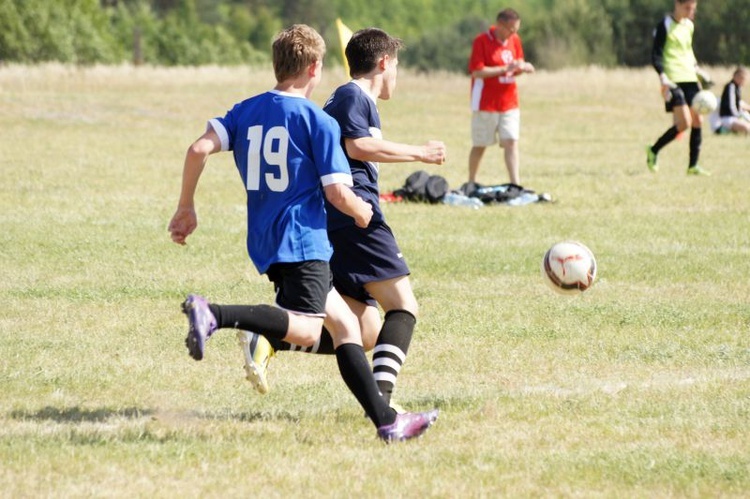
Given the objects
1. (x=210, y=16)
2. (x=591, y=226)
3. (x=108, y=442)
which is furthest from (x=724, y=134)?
(x=210, y=16)

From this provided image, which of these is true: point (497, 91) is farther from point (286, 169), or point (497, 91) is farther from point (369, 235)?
point (286, 169)

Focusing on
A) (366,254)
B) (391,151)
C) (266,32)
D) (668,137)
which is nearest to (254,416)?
(366,254)

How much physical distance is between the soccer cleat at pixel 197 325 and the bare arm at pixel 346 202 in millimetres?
714

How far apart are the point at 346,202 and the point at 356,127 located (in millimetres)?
526

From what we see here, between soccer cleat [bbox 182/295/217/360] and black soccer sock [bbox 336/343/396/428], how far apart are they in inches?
26.4

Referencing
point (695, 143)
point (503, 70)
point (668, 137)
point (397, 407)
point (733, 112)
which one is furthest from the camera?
point (733, 112)

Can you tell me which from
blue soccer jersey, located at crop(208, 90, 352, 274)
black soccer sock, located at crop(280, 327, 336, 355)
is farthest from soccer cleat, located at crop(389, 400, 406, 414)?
blue soccer jersey, located at crop(208, 90, 352, 274)

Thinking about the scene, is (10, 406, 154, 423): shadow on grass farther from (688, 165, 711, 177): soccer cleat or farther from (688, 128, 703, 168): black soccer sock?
(688, 165, 711, 177): soccer cleat

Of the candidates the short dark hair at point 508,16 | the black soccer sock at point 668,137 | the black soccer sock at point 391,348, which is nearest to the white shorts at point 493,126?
the short dark hair at point 508,16

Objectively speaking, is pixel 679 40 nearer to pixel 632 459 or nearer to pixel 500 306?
pixel 500 306

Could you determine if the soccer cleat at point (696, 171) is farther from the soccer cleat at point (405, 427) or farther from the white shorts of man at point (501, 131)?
the soccer cleat at point (405, 427)

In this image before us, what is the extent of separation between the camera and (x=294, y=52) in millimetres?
5215

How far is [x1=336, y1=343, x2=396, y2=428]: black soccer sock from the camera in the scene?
5.17 m

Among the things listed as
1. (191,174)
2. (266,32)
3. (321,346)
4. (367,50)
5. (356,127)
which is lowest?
(266,32)
